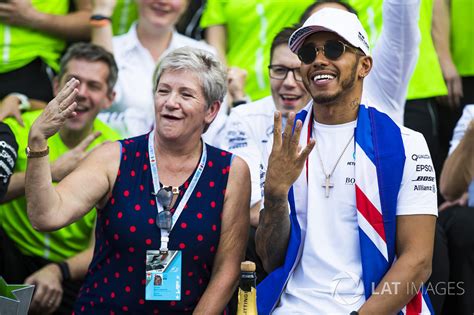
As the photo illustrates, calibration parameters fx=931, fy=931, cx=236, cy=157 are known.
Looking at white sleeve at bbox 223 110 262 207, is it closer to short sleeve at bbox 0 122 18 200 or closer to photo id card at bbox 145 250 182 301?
photo id card at bbox 145 250 182 301

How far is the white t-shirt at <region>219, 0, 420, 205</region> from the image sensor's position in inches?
188

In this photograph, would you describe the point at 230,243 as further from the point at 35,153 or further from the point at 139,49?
the point at 139,49

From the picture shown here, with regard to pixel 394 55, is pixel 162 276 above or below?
below

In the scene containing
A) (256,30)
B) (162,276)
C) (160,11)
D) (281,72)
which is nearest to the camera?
(162,276)

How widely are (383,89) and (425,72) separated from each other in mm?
1030

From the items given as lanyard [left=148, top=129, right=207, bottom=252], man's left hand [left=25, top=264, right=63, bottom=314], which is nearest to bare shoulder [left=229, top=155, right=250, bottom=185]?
lanyard [left=148, top=129, right=207, bottom=252]

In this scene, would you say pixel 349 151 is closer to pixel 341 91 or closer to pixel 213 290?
pixel 341 91

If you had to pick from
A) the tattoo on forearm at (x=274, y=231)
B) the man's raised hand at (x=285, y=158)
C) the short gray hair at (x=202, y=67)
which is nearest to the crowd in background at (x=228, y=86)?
the short gray hair at (x=202, y=67)

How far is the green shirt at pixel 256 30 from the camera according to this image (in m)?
6.12

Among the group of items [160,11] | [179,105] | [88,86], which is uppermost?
[160,11]

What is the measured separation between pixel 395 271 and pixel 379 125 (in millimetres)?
630

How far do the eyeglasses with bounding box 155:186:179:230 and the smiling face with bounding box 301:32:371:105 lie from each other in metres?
0.79

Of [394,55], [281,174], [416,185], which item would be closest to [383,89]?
[394,55]

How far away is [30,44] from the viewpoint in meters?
6.02
